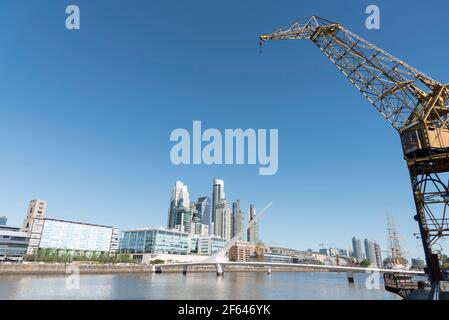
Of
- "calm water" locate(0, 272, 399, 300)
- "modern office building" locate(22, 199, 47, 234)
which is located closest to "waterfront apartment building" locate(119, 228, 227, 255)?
"modern office building" locate(22, 199, 47, 234)

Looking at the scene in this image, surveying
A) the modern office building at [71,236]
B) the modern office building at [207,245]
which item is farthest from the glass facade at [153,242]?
the modern office building at [207,245]

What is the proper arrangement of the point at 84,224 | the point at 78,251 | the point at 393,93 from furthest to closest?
1. the point at 84,224
2. the point at 78,251
3. the point at 393,93

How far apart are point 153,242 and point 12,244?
54395mm

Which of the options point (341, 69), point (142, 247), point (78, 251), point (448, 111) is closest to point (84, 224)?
point (78, 251)

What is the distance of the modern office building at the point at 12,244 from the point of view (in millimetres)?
92150

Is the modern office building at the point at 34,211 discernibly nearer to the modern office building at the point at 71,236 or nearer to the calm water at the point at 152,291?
the modern office building at the point at 71,236

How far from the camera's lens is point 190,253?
500 feet

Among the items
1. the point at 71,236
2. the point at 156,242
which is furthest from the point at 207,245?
the point at 71,236

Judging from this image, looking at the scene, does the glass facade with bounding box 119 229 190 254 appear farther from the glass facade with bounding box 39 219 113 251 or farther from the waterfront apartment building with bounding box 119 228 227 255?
the glass facade with bounding box 39 219 113 251

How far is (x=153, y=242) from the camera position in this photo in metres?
134

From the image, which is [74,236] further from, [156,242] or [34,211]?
[156,242]

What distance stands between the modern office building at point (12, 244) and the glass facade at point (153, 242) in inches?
1731
